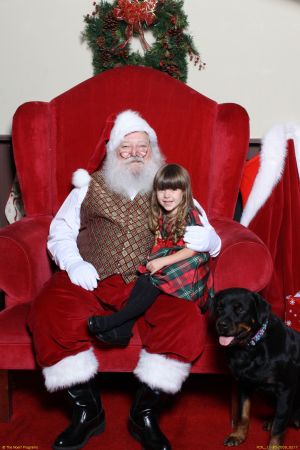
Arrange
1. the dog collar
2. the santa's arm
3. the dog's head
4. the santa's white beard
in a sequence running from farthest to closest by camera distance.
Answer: the santa's white beard, the santa's arm, the dog collar, the dog's head

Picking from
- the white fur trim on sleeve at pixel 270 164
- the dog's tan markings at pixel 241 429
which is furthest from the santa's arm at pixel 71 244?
Answer: the white fur trim on sleeve at pixel 270 164

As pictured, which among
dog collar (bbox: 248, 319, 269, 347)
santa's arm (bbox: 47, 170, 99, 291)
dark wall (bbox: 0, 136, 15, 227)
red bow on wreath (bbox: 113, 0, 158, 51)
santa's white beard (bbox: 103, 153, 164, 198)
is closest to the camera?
dog collar (bbox: 248, 319, 269, 347)

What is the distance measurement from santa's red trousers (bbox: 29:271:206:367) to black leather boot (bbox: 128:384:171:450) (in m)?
0.20

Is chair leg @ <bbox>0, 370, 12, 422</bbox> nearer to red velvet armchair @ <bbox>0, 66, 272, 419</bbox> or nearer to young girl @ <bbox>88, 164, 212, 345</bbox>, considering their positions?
young girl @ <bbox>88, 164, 212, 345</bbox>

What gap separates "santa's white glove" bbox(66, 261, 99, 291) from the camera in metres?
2.59

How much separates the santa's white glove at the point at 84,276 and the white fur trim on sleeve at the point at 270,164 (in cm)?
109

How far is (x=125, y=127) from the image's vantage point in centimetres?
300

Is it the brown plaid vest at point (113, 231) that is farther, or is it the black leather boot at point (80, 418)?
the brown plaid vest at point (113, 231)

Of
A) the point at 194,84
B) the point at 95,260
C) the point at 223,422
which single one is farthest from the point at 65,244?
→ the point at 194,84

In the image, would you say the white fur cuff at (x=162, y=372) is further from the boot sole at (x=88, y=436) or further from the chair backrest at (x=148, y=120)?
the chair backrest at (x=148, y=120)

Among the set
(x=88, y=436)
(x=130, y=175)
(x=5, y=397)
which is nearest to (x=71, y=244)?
(x=130, y=175)

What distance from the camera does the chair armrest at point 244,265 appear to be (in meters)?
2.56

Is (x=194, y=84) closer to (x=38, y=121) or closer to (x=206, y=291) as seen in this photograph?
(x=38, y=121)

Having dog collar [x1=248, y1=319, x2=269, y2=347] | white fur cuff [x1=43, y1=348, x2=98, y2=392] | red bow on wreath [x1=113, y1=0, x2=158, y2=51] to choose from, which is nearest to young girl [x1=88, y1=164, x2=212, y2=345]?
white fur cuff [x1=43, y1=348, x2=98, y2=392]
